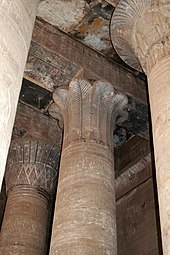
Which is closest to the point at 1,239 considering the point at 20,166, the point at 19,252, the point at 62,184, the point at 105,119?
the point at 19,252

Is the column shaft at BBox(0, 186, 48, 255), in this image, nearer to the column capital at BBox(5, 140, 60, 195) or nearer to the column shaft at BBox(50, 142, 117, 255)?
the column capital at BBox(5, 140, 60, 195)

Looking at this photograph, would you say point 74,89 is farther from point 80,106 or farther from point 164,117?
point 164,117

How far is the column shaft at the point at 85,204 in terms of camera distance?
5.41 meters

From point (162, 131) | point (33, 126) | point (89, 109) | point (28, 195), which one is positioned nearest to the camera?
point (162, 131)

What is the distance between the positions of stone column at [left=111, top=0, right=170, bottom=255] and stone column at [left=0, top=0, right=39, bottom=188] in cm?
166

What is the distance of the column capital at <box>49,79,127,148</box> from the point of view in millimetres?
7020

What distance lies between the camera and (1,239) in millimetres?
7824

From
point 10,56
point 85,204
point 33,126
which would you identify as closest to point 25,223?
point 33,126

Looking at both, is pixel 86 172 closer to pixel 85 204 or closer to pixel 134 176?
pixel 85 204

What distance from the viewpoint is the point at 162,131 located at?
15.2 feet

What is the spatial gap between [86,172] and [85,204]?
1.80 ft

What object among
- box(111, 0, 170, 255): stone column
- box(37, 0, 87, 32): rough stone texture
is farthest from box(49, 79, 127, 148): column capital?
box(37, 0, 87, 32): rough stone texture

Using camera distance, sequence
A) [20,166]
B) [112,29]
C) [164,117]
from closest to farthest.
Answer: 1. [164,117]
2. [112,29]
3. [20,166]

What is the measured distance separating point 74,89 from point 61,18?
1.37m
